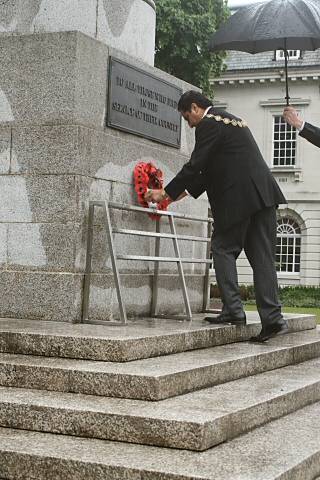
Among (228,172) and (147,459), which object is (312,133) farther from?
(147,459)

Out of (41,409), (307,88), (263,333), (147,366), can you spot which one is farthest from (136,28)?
(307,88)

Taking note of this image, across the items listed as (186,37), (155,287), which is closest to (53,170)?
(155,287)

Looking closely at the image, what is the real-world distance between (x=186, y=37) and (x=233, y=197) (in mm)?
22690

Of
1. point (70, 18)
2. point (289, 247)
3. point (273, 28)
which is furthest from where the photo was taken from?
point (289, 247)

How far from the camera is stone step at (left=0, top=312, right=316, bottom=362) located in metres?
5.76

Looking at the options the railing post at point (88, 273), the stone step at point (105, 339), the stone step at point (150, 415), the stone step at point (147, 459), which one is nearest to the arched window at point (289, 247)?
the railing post at point (88, 273)

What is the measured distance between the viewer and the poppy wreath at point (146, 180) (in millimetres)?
7973

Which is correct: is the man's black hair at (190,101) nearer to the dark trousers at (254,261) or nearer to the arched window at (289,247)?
the dark trousers at (254,261)

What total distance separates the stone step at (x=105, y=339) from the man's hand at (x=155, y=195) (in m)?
1.14

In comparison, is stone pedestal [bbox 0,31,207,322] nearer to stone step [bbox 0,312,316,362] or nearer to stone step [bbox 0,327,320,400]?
stone step [bbox 0,312,316,362]

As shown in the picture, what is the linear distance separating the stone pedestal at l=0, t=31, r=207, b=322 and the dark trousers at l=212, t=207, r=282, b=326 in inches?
34.3

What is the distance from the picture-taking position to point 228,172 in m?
7.51

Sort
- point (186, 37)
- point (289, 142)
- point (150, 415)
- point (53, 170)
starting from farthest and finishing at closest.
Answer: point (289, 142) < point (186, 37) < point (53, 170) < point (150, 415)

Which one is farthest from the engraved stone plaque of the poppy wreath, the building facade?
the building facade
